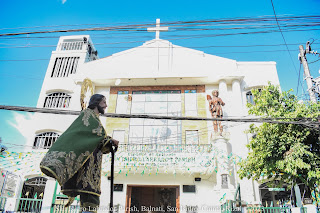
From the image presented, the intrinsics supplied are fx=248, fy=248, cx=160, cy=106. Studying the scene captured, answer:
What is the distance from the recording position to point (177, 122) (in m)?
13.6

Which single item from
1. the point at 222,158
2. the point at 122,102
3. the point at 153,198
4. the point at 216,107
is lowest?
the point at 153,198

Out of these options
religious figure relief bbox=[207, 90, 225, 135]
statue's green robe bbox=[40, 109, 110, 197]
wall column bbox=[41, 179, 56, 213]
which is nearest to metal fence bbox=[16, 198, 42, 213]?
wall column bbox=[41, 179, 56, 213]

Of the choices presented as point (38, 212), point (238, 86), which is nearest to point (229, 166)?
point (238, 86)

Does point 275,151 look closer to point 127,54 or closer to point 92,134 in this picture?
point 92,134

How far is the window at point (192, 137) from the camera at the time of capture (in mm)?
12844

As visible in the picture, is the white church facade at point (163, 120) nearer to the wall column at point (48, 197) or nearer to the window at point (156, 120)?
the window at point (156, 120)

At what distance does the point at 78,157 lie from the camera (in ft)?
8.09

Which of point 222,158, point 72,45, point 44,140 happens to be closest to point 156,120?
point 222,158

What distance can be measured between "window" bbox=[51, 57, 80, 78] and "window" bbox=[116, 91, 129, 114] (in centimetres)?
357

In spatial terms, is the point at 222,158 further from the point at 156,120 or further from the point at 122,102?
the point at 122,102

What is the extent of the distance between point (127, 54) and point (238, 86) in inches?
268

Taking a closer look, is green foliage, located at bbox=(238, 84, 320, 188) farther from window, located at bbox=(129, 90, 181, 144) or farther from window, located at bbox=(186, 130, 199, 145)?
window, located at bbox=(129, 90, 181, 144)

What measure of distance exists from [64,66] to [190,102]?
8.38m

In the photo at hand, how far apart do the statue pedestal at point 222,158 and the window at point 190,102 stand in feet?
7.17
